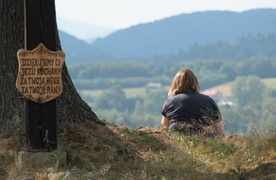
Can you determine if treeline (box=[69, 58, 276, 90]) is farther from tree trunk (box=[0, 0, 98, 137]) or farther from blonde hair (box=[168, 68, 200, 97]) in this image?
tree trunk (box=[0, 0, 98, 137])

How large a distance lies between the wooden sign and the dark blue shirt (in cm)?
268

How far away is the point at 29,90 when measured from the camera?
20.5 feet

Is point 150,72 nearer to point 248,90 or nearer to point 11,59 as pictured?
point 248,90

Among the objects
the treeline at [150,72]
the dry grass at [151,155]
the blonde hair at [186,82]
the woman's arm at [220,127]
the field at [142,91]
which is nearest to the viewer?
the dry grass at [151,155]

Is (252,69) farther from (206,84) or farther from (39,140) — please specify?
(39,140)

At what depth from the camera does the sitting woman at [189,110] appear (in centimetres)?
843

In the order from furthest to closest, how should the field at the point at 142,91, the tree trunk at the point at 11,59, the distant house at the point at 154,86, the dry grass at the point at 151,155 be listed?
the distant house at the point at 154,86 → the field at the point at 142,91 → the tree trunk at the point at 11,59 → the dry grass at the point at 151,155

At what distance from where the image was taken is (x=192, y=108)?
8.69 m

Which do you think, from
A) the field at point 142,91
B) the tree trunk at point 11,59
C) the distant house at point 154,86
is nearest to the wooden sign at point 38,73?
the tree trunk at point 11,59

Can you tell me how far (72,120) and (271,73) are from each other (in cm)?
14031

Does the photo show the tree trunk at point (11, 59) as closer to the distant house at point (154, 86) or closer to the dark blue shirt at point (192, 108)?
the dark blue shirt at point (192, 108)

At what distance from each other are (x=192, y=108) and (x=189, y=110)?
4cm

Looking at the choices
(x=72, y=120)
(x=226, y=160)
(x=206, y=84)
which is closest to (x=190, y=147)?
(x=226, y=160)

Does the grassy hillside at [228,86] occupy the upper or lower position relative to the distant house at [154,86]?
upper
